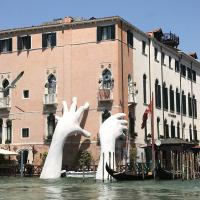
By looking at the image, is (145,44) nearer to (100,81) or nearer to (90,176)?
(100,81)

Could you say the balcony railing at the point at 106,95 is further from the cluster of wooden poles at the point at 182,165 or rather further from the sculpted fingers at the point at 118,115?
the cluster of wooden poles at the point at 182,165

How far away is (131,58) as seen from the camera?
43562mm

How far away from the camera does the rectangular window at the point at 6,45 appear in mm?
45531

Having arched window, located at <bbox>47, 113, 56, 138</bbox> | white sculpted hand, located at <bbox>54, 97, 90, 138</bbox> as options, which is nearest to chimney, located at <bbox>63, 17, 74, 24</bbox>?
white sculpted hand, located at <bbox>54, 97, 90, 138</bbox>

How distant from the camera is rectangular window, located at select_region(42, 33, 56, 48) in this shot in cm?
4400

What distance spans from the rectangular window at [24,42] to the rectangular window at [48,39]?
1330 mm

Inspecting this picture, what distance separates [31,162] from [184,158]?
12148 mm

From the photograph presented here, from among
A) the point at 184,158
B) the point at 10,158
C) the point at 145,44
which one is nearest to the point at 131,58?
the point at 145,44

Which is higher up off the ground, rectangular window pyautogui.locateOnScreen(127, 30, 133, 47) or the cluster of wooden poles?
A: rectangular window pyautogui.locateOnScreen(127, 30, 133, 47)

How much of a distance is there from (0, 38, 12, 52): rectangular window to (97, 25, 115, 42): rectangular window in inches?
310

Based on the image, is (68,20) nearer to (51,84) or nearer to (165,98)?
(51,84)

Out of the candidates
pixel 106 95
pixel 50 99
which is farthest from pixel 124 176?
pixel 50 99

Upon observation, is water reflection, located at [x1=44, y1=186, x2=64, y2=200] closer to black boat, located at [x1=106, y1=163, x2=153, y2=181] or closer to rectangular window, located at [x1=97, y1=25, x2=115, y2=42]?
black boat, located at [x1=106, y1=163, x2=153, y2=181]

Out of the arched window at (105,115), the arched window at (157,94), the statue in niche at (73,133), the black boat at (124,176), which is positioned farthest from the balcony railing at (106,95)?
the black boat at (124,176)
